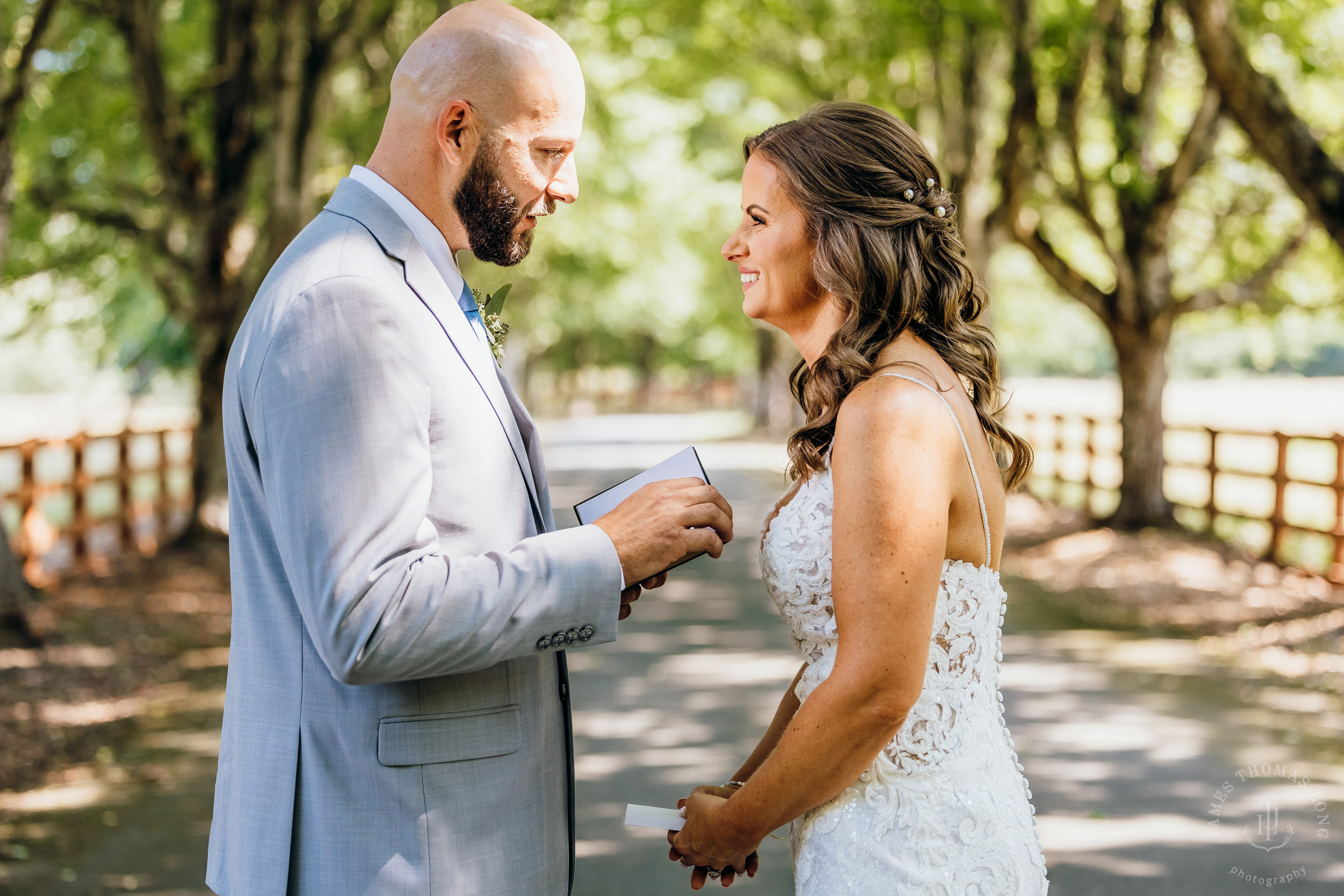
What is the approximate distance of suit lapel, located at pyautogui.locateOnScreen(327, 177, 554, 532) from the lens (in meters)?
2.02

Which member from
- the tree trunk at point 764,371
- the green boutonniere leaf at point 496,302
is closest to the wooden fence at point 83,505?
the green boutonniere leaf at point 496,302

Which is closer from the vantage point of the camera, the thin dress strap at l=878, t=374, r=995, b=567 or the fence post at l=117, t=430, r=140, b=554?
the thin dress strap at l=878, t=374, r=995, b=567

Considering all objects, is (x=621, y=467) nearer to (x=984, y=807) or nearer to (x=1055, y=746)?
(x=1055, y=746)

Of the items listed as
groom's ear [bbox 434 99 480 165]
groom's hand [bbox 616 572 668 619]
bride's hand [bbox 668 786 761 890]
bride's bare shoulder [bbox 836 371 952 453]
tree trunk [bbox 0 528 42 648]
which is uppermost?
groom's ear [bbox 434 99 480 165]

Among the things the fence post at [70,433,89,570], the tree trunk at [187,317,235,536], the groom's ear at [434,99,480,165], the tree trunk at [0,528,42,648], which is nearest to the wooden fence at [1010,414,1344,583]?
the groom's ear at [434,99,480,165]

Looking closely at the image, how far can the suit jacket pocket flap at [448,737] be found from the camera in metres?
1.95

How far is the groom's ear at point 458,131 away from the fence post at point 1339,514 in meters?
10.3

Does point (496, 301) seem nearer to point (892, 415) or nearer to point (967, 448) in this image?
point (892, 415)

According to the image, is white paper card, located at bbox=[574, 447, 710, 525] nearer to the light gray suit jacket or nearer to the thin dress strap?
the light gray suit jacket

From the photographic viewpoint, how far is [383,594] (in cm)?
173

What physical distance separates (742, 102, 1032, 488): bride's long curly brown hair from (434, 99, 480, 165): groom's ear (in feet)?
2.16

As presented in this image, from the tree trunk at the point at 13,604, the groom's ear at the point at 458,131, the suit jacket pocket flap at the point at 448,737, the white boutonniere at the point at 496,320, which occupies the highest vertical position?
the groom's ear at the point at 458,131

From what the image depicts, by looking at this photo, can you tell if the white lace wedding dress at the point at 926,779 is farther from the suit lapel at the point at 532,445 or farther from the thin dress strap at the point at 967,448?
the suit lapel at the point at 532,445

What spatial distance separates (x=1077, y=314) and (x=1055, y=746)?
162 ft
